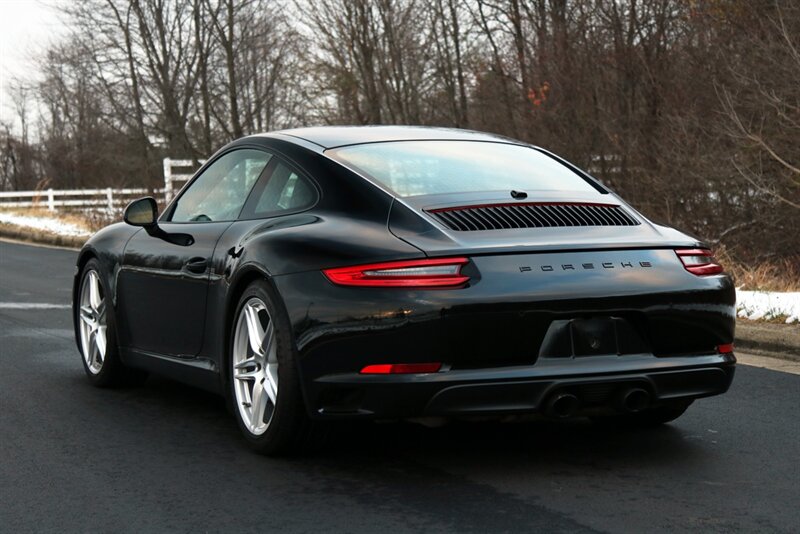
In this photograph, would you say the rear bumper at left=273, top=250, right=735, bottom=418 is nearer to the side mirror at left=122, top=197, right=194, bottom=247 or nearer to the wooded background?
the side mirror at left=122, top=197, right=194, bottom=247

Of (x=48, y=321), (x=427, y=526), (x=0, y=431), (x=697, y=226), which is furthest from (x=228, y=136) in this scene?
(x=427, y=526)

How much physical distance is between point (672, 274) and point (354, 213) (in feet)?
4.22

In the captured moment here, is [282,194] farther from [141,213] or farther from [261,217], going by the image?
[141,213]

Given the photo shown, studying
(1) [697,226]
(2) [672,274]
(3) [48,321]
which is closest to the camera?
(2) [672,274]

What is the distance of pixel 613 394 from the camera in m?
4.83

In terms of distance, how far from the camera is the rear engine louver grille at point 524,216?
4977 millimetres

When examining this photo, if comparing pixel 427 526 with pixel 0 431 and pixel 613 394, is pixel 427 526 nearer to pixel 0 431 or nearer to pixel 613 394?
pixel 613 394

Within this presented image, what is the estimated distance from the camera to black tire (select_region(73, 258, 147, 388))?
7.05 metres

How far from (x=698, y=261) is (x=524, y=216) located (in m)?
0.76

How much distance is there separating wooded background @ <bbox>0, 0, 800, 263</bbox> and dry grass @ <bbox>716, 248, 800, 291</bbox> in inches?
16.7

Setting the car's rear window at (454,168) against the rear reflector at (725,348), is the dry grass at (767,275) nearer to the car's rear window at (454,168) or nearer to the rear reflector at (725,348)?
the car's rear window at (454,168)

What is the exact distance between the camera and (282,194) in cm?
566

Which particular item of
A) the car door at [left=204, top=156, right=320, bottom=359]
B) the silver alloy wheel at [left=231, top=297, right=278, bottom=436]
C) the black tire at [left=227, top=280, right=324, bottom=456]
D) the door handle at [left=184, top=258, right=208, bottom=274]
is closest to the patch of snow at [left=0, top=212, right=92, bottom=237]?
the door handle at [left=184, top=258, right=208, bottom=274]

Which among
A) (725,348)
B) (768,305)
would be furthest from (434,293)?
(768,305)
